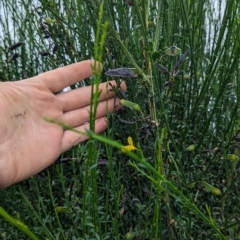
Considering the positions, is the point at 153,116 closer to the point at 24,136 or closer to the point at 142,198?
the point at 142,198

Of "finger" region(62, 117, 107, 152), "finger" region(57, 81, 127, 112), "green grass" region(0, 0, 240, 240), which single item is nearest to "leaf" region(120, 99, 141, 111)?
"green grass" region(0, 0, 240, 240)

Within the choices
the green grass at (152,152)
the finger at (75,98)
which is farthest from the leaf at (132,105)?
the finger at (75,98)

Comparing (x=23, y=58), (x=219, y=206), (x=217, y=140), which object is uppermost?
(x=23, y=58)

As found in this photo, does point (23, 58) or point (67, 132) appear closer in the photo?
point (67, 132)

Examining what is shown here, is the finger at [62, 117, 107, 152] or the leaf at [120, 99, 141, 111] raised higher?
the leaf at [120, 99, 141, 111]

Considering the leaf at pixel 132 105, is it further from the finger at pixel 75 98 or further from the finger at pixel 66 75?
the finger at pixel 75 98

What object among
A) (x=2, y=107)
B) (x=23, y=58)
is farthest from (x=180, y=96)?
(x=23, y=58)

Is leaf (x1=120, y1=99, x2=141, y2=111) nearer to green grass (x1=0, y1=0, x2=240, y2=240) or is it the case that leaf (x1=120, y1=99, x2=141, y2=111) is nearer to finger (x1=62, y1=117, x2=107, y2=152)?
green grass (x1=0, y1=0, x2=240, y2=240)

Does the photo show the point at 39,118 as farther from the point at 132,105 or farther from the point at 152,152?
the point at 132,105
